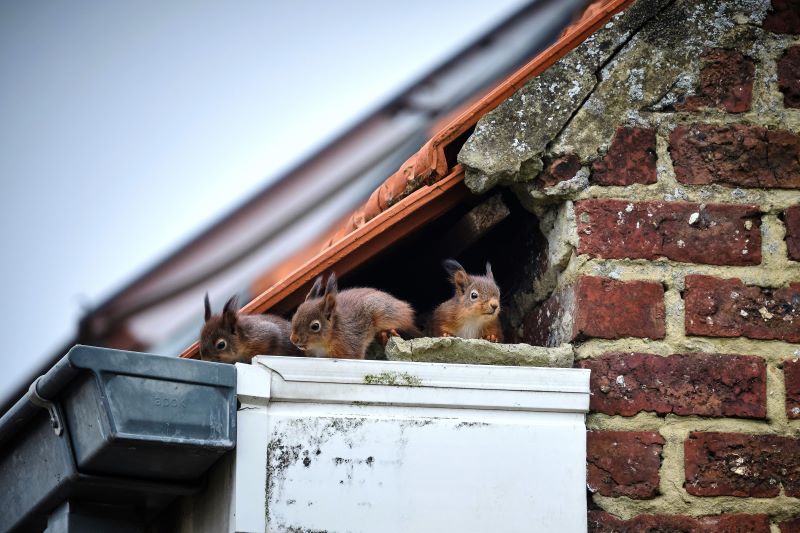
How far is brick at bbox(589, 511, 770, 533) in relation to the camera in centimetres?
282

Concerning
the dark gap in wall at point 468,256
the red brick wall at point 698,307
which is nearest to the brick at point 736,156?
the red brick wall at point 698,307

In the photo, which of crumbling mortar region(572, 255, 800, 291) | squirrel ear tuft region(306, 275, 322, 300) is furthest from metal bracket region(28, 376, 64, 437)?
crumbling mortar region(572, 255, 800, 291)

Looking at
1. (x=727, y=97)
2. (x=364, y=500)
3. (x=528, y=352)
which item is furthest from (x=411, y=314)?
(x=727, y=97)

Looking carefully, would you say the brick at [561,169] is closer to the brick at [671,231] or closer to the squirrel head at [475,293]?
the brick at [671,231]

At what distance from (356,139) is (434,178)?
144 centimetres

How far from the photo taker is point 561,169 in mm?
3146

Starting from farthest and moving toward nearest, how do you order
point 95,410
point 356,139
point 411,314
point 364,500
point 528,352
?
1. point 356,139
2. point 411,314
3. point 528,352
4. point 364,500
5. point 95,410

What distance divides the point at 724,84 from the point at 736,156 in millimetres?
227

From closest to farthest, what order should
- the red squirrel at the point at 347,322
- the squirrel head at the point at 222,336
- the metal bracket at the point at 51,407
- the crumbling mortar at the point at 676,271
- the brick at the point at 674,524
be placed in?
1. the metal bracket at the point at 51,407
2. the brick at the point at 674,524
3. the crumbling mortar at the point at 676,271
4. the red squirrel at the point at 347,322
5. the squirrel head at the point at 222,336

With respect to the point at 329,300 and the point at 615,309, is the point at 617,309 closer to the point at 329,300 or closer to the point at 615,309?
Result: the point at 615,309

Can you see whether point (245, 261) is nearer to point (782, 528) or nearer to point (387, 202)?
point (387, 202)

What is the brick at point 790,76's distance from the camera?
320 centimetres

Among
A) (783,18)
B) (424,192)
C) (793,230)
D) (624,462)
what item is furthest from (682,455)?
(783,18)

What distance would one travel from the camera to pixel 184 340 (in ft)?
14.0
